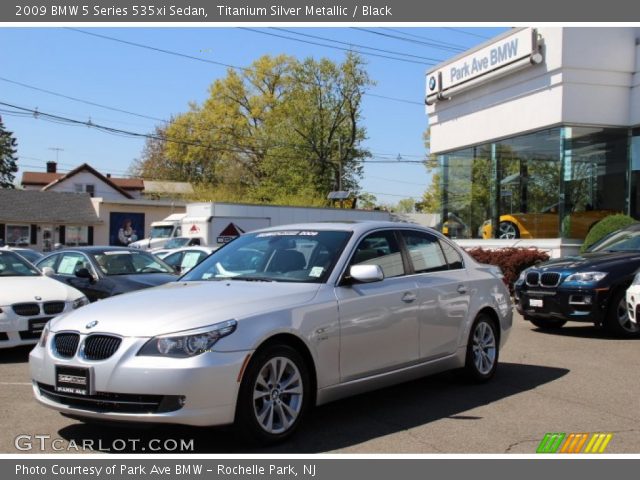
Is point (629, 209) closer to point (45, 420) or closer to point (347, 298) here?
point (347, 298)

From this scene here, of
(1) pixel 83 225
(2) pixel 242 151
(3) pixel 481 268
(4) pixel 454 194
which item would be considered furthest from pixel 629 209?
(2) pixel 242 151

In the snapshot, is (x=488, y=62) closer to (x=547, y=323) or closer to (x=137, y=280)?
(x=547, y=323)

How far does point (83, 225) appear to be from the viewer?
51.7 m

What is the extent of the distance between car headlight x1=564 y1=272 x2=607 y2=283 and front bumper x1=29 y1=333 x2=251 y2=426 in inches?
286

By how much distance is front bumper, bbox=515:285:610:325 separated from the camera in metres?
10.5

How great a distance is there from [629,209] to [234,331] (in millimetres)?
16528

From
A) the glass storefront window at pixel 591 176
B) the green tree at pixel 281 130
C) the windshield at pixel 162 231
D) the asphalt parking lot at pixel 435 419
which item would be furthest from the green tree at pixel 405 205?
the asphalt parking lot at pixel 435 419

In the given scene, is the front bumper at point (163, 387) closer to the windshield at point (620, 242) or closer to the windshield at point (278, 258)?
the windshield at point (278, 258)

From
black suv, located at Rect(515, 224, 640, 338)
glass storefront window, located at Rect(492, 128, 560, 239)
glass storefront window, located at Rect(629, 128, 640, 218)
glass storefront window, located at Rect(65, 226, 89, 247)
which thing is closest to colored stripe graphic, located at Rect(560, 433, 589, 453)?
black suv, located at Rect(515, 224, 640, 338)

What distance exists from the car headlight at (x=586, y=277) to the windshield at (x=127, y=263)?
20.7 feet

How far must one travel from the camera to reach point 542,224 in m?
20.2

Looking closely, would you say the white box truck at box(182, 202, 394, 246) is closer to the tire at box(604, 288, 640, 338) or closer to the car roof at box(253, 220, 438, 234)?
the tire at box(604, 288, 640, 338)

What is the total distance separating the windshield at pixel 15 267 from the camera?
10.4 m
